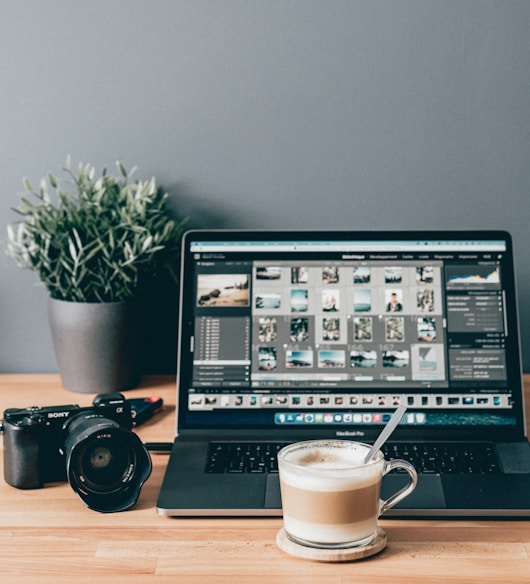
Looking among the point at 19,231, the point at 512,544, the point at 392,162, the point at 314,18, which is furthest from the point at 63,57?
the point at 512,544

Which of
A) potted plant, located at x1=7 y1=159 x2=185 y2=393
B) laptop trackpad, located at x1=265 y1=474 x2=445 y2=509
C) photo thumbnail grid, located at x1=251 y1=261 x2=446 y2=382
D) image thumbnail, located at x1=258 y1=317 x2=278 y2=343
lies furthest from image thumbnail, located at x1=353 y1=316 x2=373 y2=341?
potted plant, located at x1=7 y1=159 x2=185 y2=393

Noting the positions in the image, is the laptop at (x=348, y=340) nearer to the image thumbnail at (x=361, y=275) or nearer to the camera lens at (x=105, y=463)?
the image thumbnail at (x=361, y=275)

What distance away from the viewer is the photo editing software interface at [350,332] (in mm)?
A: 1070

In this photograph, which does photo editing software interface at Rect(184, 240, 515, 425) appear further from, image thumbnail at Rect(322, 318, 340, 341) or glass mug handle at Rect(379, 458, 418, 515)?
glass mug handle at Rect(379, 458, 418, 515)

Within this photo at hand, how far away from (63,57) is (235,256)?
52 centimetres

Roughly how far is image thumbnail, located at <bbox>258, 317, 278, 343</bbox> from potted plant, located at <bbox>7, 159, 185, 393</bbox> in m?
0.22

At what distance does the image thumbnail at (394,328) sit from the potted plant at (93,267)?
37cm

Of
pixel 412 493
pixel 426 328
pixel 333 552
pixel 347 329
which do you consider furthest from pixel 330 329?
pixel 333 552

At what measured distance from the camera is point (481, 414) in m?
1.06

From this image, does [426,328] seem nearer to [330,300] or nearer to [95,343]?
[330,300]

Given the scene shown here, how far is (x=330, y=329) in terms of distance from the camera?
3.62ft

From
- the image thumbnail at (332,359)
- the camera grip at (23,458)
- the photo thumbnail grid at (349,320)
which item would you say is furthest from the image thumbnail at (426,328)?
the camera grip at (23,458)

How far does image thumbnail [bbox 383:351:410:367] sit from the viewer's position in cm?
109

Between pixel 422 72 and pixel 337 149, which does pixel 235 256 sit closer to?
pixel 337 149
